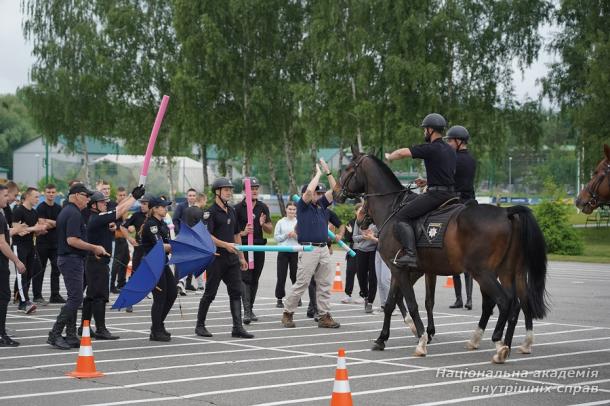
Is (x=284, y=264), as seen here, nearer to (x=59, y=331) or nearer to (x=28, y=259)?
(x=28, y=259)

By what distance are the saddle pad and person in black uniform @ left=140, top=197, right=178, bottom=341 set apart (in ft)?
11.2

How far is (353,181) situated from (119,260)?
7.44m

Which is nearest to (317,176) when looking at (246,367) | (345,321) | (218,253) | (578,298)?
(218,253)

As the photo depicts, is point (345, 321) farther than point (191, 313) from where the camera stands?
No

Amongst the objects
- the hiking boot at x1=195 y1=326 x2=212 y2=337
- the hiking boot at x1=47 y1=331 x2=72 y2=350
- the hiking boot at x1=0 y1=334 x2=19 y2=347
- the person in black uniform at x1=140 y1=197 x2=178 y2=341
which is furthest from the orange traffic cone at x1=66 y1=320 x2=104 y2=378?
the hiking boot at x1=195 y1=326 x2=212 y2=337

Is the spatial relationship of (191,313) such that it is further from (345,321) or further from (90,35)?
(90,35)

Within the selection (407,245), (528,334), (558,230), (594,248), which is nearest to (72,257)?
(407,245)

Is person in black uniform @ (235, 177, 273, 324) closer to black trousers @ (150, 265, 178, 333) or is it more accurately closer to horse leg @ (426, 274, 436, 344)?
black trousers @ (150, 265, 178, 333)

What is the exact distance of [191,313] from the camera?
15633mm

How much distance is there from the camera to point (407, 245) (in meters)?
11.3

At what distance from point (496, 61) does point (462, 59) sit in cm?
265

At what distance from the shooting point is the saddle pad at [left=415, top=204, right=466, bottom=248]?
11.2 metres

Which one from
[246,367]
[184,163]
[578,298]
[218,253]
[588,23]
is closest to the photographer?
[246,367]

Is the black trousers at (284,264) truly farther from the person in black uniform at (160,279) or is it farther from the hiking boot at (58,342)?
the hiking boot at (58,342)
